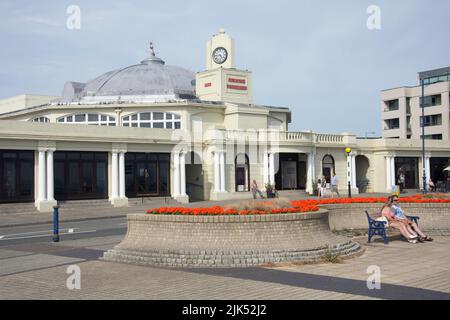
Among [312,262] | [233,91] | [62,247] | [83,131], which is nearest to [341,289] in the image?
[312,262]

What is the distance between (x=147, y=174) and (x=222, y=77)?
1291 cm

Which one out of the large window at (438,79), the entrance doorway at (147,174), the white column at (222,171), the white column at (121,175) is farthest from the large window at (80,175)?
the large window at (438,79)

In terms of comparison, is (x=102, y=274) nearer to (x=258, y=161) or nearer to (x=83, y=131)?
(x=83, y=131)

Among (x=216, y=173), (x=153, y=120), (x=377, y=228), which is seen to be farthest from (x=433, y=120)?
(x=377, y=228)

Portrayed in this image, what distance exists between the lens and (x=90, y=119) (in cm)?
4653

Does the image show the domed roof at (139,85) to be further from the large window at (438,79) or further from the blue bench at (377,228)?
the large window at (438,79)

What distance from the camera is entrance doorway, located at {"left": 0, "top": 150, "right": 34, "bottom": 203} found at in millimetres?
32688

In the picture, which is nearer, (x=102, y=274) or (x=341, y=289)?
(x=341, y=289)

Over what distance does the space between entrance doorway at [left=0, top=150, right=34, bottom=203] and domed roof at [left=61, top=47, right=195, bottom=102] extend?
51.8 ft

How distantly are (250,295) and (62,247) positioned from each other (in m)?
8.63

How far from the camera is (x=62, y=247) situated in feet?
52.7

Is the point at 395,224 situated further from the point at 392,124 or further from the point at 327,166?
the point at 392,124

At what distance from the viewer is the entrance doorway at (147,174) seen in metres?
38.4

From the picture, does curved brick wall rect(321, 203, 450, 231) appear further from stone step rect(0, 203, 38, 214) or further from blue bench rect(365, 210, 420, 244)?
stone step rect(0, 203, 38, 214)
